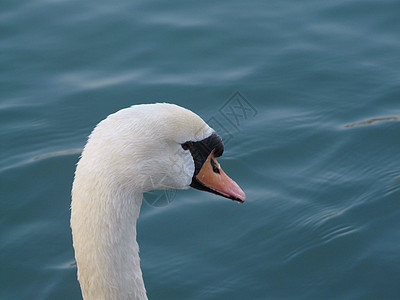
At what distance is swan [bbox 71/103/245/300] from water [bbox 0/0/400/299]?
1.62 m

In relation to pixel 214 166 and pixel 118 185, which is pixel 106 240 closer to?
pixel 118 185

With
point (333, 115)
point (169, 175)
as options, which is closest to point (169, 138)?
point (169, 175)

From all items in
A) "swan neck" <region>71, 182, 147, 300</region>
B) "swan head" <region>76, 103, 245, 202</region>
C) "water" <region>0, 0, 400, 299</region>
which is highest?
"water" <region>0, 0, 400, 299</region>

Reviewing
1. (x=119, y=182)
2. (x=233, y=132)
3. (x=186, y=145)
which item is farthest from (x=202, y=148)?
(x=233, y=132)

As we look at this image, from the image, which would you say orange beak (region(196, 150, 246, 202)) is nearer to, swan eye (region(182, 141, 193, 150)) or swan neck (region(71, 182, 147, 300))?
swan eye (region(182, 141, 193, 150))

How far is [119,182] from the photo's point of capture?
3.67 m

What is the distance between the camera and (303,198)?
6164 millimetres

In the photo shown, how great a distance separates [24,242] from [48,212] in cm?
38

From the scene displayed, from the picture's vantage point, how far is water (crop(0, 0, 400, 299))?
5562 millimetres

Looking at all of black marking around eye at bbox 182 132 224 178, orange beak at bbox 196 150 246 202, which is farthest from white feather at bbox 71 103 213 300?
orange beak at bbox 196 150 246 202

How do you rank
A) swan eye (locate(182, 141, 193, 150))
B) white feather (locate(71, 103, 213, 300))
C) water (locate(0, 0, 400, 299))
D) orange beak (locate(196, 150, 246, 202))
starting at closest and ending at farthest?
white feather (locate(71, 103, 213, 300)) < swan eye (locate(182, 141, 193, 150)) < orange beak (locate(196, 150, 246, 202)) < water (locate(0, 0, 400, 299))

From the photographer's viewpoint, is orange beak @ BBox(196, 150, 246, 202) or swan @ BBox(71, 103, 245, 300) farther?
orange beak @ BBox(196, 150, 246, 202)

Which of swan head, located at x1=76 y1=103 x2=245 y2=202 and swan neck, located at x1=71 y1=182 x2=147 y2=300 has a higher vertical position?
swan head, located at x1=76 y1=103 x2=245 y2=202

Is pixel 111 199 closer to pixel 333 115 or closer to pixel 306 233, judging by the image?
pixel 306 233
